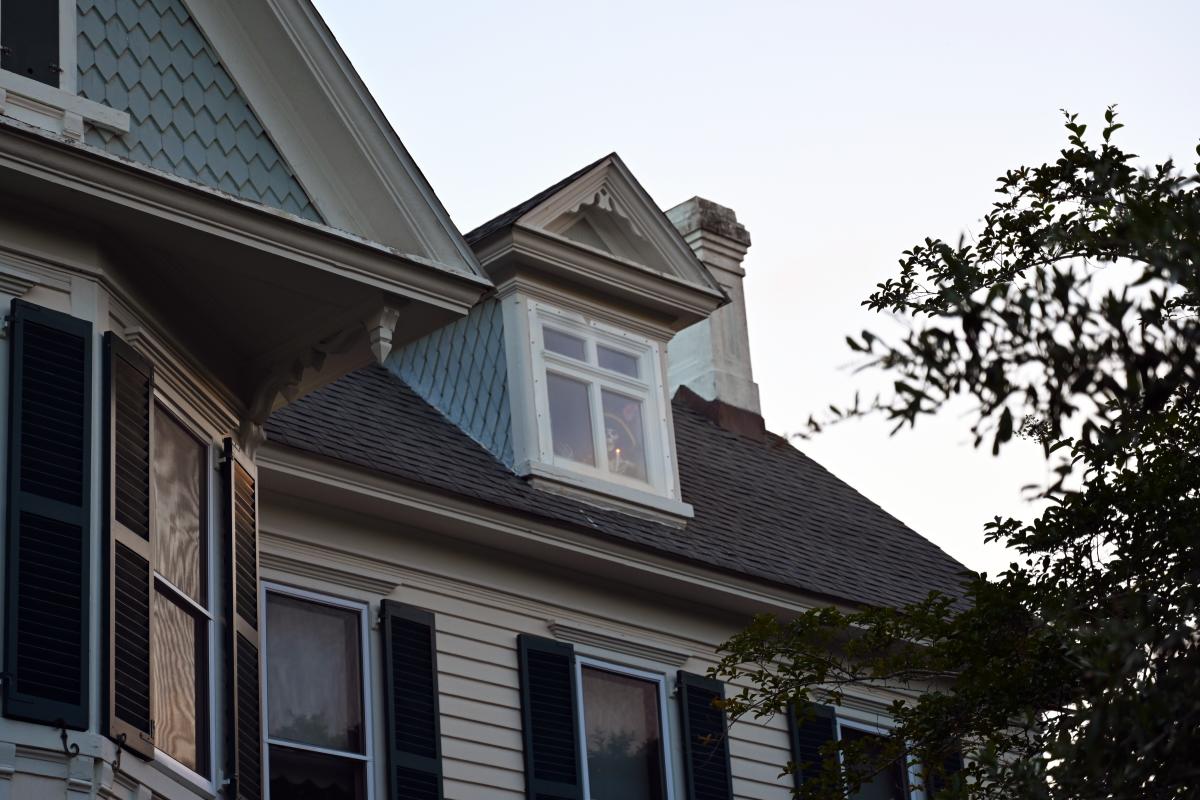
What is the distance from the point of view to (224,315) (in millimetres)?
10641

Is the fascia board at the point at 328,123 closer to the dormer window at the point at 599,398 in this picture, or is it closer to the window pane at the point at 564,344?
the dormer window at the point at 599,398

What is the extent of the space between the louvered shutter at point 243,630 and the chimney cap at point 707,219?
1032 cm

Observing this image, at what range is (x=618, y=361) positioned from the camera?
645 inches

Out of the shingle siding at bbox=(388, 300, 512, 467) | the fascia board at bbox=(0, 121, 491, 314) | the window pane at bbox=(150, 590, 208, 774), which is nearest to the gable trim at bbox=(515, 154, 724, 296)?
the shingle siding at bbox=(388, 300, 512, 467)

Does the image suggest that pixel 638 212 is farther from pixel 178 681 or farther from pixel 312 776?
pixel 178 681

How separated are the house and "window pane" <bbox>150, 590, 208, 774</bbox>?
0.07ft

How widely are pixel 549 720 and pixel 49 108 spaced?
5785 millimetres

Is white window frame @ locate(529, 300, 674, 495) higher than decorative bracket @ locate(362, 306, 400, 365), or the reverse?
white window frame @ locate(529, 300, 674, 495)

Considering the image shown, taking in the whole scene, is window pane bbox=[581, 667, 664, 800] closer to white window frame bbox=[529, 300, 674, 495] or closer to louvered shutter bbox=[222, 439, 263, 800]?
white window frame bbox=[529, 300, 674, 495]

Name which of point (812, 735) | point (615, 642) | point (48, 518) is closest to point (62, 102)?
point (48, 518)

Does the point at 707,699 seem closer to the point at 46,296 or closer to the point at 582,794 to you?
the point at 582,794

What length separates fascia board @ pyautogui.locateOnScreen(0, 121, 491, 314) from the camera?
920cm

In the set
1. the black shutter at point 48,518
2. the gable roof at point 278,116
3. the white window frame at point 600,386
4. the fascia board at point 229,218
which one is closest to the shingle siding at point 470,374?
the white window frame at point 600,386

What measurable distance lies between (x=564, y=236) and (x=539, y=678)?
3990 millimetres
